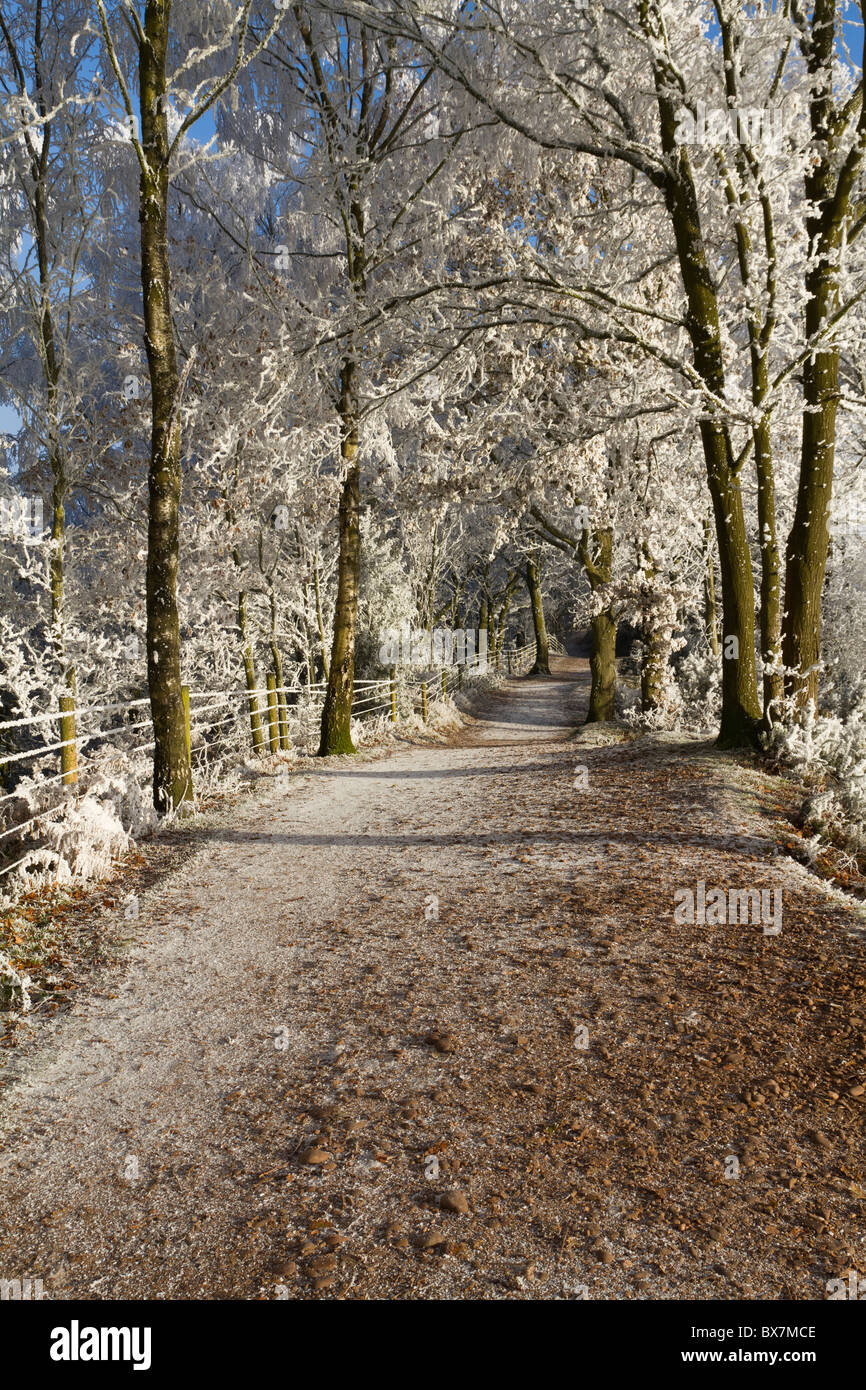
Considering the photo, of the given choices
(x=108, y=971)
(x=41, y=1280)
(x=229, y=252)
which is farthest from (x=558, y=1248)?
(x=229, y=252)

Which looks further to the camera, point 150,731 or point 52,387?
point 150,731

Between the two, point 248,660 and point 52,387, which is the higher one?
point 52,387

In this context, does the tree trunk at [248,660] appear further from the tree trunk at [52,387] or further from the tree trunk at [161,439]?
the tree trunk at [161,439]

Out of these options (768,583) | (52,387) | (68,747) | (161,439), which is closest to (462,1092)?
(161,439)

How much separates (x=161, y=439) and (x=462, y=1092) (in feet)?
23.0

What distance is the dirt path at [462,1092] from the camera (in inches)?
105

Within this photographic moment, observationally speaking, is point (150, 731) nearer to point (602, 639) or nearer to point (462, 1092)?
point (602, 639)

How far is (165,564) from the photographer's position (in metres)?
8.20

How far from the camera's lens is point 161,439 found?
8125mm

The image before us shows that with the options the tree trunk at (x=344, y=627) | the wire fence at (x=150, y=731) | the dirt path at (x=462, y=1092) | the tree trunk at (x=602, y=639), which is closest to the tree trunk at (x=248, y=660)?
the wire fence at (x=150, y=731)

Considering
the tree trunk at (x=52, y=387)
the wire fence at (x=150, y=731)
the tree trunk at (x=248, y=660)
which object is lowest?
the wire fence at (x=150, y=731)

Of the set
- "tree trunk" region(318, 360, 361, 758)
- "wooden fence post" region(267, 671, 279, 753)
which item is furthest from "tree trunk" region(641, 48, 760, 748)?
"wooden fence post" region(267, 671, 279, 753)

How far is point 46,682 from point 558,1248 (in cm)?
1185

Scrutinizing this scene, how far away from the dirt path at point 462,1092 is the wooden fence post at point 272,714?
5.84 metres
